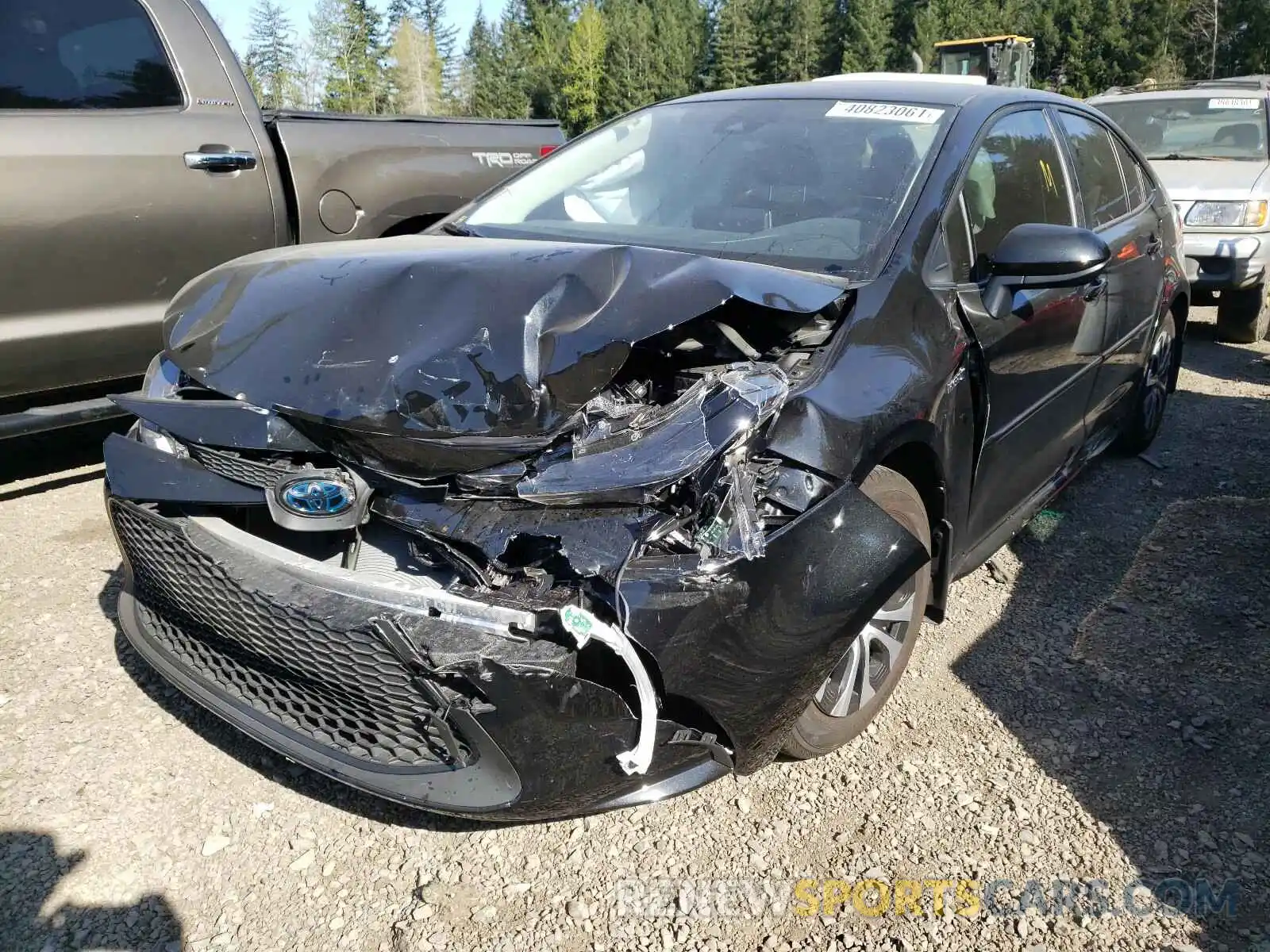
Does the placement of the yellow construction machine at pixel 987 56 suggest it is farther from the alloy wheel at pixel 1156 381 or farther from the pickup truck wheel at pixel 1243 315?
the alloy wheel at pixel 1156 381

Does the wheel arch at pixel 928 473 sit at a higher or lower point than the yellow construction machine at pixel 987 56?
lower

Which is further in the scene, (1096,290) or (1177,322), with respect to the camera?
(1177,322)

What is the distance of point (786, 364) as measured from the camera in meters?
2.12

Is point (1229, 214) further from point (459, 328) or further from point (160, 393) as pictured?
point (160, 393)

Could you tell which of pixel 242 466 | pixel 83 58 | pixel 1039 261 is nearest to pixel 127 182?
pixel 83 58

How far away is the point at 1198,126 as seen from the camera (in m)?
7.98

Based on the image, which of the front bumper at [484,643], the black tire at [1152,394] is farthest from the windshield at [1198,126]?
the front bumper at [484,643]

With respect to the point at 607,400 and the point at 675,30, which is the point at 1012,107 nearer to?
the point at 607,400

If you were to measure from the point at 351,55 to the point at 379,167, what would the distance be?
6431 centimetres

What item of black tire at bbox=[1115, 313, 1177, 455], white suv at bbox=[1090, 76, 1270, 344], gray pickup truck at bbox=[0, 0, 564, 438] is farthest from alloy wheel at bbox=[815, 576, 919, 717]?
white suv at bbox=[1090, 76, 1270, 344]

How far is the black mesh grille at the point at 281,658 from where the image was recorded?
1821 mm

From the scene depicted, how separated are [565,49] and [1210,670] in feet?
289

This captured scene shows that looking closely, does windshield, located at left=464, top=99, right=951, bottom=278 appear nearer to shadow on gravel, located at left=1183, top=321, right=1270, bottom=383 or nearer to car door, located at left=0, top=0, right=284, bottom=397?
car door, located at left=0, top=0, right=284, bottom=397

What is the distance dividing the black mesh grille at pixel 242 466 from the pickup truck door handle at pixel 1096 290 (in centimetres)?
269
